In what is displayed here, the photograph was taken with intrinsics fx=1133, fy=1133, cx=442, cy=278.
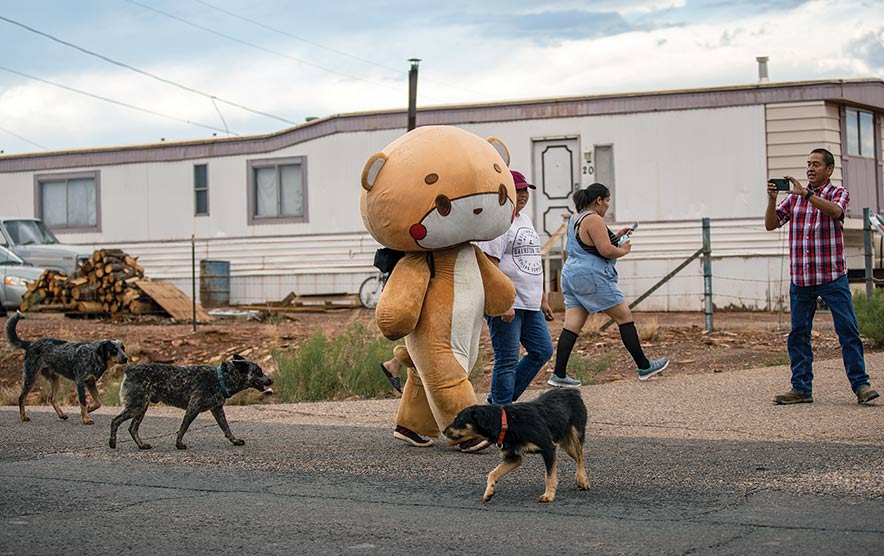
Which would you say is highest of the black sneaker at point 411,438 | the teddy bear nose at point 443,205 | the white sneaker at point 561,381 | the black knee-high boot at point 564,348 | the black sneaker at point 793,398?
the teddy bear nose at point 443,205

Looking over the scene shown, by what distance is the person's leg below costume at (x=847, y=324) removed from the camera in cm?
→ 797

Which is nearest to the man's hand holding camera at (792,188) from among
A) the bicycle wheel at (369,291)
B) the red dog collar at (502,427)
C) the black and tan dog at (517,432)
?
the black and tan dog at (517,432)

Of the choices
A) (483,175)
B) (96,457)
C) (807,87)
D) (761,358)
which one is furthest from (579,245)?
(807,87)

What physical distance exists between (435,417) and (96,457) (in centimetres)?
206

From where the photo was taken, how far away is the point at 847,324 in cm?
797

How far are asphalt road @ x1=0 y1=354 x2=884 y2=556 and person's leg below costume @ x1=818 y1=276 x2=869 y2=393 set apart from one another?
0.88 feet

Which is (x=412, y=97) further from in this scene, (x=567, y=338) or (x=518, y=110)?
(x=567, y=338)

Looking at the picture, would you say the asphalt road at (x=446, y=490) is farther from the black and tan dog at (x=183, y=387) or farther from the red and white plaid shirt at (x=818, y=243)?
the red and white plaid shirt at (x=818, y=243)

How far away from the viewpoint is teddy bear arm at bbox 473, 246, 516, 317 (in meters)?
6.98

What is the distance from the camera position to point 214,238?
23.5 meters

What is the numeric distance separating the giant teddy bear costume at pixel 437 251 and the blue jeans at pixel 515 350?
0.46 metres

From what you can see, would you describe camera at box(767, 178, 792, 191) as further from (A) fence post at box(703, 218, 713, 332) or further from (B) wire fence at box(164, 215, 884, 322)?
(B) wire fence at box(164, 215, 884, 322)

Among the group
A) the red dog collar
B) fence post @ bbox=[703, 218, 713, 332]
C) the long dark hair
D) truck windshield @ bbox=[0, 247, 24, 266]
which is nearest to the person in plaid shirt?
the long dark hair

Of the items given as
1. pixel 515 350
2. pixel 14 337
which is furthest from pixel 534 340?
pixel 14 337
